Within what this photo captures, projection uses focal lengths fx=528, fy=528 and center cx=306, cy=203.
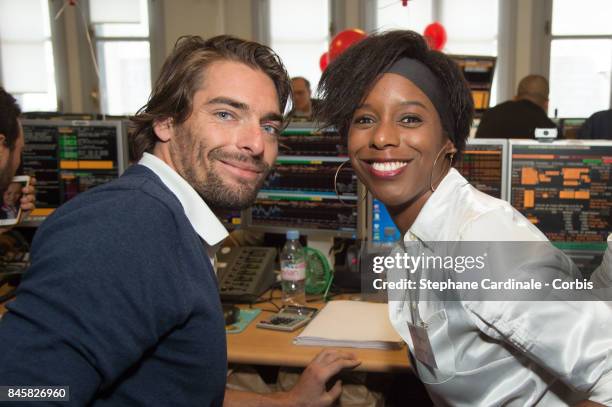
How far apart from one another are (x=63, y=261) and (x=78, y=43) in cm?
659

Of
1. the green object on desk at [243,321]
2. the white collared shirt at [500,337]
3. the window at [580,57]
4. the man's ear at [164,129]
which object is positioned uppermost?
the window at [580,57]

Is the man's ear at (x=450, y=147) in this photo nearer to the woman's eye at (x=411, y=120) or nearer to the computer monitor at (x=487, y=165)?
the woman's eye at (x=411, y=120)

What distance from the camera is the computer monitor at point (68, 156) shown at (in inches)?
87.5

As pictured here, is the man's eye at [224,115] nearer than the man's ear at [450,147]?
Yes

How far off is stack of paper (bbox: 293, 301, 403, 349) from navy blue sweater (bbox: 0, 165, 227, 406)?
56 cm

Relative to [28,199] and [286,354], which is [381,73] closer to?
[286,354]

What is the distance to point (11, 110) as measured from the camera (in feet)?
6.46

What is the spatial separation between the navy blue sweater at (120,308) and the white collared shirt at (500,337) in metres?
0.45

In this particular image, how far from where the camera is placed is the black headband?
1167 millimetres

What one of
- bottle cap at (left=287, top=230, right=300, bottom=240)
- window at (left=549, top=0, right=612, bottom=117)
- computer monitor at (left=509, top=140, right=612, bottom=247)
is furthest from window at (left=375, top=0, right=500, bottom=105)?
bottle cap at (left=287, top=230, right=300, bottom=240)

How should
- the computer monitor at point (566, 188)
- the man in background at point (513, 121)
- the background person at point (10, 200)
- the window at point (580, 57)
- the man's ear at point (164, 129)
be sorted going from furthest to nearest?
the window at point (580, 57), the man in background at point (513, 121), the background person at point (10, 200), the computer monitor at point (566, 188), the man's ear at point (164, 129)

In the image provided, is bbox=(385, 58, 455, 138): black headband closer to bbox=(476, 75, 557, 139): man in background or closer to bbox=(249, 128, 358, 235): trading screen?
bbox=(249, 128, 358, 235): trading screen

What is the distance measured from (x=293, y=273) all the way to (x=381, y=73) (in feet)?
2.78

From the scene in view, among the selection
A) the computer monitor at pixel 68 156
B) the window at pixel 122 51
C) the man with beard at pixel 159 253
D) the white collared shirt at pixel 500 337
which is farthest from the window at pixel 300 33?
the white collared shirt at pixel 500 337
